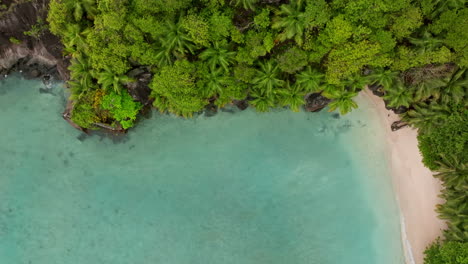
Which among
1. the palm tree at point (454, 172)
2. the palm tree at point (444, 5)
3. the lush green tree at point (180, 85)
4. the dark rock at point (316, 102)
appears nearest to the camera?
the palm tree at point (444, 5)

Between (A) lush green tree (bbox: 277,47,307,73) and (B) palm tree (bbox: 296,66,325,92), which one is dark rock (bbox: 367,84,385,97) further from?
(A) lush green tree (bbox: 277,47,307,73)

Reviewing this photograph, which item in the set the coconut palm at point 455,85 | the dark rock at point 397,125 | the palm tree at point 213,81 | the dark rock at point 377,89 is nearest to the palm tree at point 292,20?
the palm tree at point 213,81

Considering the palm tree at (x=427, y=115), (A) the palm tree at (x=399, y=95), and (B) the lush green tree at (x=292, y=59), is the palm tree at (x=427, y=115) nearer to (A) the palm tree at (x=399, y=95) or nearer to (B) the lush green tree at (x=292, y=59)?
(A) the palm tree at (x=399, y=95)

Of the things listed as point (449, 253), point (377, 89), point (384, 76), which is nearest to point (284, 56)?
point (384, 76)

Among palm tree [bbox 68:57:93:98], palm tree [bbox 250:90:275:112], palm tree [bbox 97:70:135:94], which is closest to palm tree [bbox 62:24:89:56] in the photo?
palm tree [bbox 68:57:93:98]

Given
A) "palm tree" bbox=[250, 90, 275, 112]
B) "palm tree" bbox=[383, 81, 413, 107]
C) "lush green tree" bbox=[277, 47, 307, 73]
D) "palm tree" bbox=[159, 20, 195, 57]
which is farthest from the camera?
"palm tree" bbox=[250, 90, 275, 112]

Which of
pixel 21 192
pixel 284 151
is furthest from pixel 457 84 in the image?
pixel 21 192
